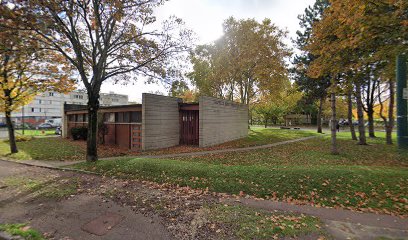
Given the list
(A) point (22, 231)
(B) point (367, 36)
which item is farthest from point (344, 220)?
(B) point (367, 36)

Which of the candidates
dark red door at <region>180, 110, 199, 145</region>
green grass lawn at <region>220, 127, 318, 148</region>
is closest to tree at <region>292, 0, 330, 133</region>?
green grass lawn at <region>220, 127, 318, 148</region>

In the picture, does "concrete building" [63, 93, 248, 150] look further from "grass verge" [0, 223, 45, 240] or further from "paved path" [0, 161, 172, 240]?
"grass verge" [0, 223, 45, 240]

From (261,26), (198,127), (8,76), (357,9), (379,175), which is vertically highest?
(261,26)

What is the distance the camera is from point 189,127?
1525cm

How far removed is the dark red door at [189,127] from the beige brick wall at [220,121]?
3.56 feet

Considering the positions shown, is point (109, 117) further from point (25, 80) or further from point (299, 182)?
point (299, 182)

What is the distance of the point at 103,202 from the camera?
5016 millimetres

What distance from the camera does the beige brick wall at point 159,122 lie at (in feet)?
42.2

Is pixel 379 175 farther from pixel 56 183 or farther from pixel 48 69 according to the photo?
pixel 48 69

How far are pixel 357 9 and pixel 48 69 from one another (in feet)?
56.8

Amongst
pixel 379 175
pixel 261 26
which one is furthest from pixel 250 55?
pixel 379 175

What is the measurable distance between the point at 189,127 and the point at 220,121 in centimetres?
277

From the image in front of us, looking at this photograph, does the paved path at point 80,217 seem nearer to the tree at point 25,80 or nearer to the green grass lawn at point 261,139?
the tree at point 25,80

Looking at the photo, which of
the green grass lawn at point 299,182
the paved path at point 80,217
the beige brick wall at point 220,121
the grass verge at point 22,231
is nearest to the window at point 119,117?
the beige brick wall at point 220,121
